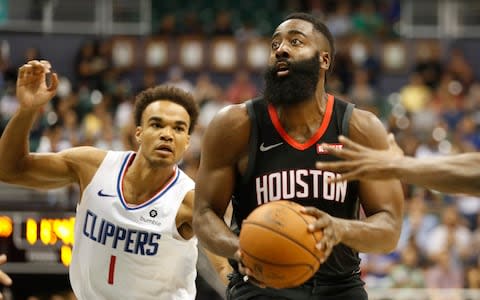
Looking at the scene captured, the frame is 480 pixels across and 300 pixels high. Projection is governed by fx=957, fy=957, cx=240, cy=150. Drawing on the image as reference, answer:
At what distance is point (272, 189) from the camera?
16.5ft

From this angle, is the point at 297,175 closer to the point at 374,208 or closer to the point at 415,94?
the point at 374,208

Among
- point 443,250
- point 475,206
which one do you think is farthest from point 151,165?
point 475,206

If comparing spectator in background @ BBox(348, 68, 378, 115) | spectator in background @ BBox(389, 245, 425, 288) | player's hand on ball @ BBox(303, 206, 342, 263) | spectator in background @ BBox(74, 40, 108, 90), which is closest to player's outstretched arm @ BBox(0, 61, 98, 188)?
player's hand on ball @ BBox(303, 206, 342, 263)

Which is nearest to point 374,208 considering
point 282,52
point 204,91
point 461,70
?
point 282,52

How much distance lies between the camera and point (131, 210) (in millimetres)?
6094

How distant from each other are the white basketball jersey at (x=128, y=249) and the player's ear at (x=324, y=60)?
1419mm

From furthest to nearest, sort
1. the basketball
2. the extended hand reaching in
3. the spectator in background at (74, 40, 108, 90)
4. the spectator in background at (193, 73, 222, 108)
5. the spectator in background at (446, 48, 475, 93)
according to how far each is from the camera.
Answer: the spectator in background at (446, 48, 475, 93), the spectator in background at (74, 40, 108, 90), the spectator in background at (193, 73, 222, 108), the basketball, the extended hand reaching in

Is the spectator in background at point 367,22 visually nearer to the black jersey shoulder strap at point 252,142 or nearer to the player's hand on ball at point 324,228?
the black jersey shoulder strap at point 252,142

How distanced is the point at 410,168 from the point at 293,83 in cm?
101

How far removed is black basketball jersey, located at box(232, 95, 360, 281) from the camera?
197 inches

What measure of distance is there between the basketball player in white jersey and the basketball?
5.11ft

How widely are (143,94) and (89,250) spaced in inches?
46.8

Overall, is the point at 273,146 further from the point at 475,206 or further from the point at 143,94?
the point at 475,206

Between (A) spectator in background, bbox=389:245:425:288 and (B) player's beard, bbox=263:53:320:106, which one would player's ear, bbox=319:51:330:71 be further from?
(A) spectator in background, bbox=389:245:425:288
